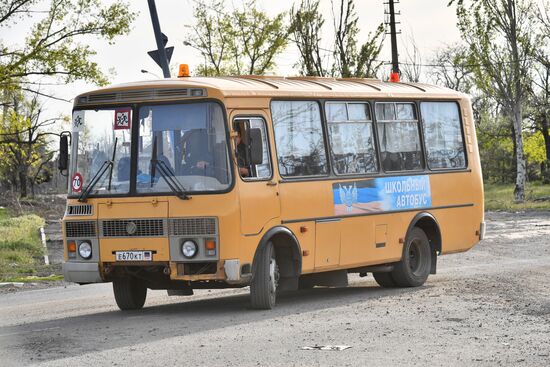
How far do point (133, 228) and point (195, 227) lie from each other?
76cm

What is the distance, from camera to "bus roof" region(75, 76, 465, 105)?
14680mm

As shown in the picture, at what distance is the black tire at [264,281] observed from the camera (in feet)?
48.3

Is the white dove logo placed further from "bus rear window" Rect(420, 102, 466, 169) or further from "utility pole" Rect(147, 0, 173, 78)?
"utility pole" Rect(147, 0, 173, 78)

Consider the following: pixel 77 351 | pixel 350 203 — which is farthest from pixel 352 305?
pixel 77 351

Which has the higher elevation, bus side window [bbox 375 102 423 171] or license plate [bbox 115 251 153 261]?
bus side window [bbox 375 102 423 171]

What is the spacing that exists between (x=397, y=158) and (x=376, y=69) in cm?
2854

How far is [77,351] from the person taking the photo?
11.7 m

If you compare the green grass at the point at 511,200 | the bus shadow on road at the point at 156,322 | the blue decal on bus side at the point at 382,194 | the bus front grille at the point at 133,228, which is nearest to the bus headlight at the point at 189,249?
the bus front grille at the point at 133,228

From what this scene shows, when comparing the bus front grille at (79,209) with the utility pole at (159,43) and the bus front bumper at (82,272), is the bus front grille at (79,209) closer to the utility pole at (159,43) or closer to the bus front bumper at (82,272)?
the bus front bumper at (82,272)

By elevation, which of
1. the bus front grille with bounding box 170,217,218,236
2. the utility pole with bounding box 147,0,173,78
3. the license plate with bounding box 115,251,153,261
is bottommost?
the license plate with bounding box 115,251,153,261

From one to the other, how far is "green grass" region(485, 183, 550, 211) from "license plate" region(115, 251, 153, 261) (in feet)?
102

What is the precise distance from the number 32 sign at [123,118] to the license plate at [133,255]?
1.49m

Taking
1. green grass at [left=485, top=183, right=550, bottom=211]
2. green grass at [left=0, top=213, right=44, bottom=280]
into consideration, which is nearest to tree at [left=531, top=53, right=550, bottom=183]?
green grass at [left=485, top=183, right=550, bottom=211]

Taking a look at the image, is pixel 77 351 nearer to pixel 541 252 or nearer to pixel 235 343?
pixel 235 343
